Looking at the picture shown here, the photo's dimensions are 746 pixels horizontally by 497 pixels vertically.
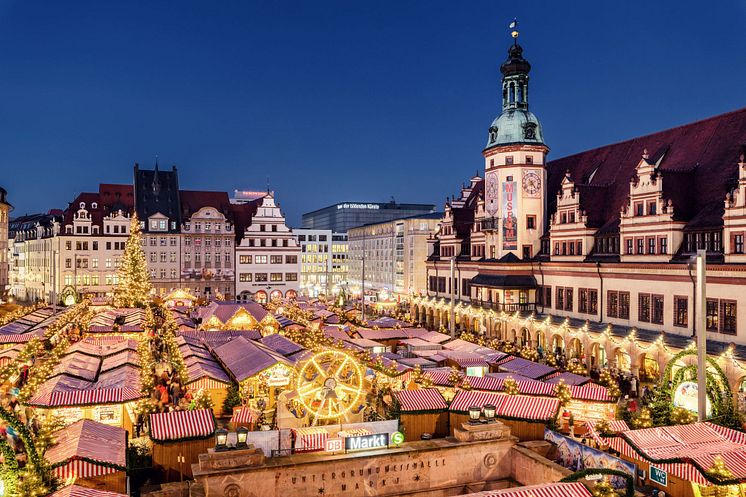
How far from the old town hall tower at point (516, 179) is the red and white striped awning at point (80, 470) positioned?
46425 mm

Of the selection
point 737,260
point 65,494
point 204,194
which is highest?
point 204,194

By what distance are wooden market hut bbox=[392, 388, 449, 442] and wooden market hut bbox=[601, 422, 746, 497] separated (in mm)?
5235

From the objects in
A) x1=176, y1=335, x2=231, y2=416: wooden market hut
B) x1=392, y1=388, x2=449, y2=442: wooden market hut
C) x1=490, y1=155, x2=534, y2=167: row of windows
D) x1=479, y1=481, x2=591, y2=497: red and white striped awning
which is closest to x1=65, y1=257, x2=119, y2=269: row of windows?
x1=490, y1=155, x2=534, y2=167: row of windows

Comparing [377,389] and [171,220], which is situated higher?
[171,220]

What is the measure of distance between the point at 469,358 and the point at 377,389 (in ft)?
32.2

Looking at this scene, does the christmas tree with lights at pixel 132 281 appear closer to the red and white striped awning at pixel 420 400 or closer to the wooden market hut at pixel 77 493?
the red and white striped awning at pixel 420 400

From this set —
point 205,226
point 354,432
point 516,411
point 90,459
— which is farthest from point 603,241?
point 205,226

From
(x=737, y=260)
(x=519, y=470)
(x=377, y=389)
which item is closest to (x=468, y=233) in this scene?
(x=737, y=260)

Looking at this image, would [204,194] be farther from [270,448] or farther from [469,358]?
[270,448]

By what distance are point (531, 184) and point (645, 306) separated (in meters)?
19.7

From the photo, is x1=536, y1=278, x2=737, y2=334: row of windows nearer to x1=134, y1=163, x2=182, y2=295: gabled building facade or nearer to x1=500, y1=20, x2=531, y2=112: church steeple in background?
x1=500, y1=20, x2=531, y2=112: church steeple in background

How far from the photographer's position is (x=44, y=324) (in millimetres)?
43688

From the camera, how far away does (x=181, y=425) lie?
17578 mm

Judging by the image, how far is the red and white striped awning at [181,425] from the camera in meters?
17.1
